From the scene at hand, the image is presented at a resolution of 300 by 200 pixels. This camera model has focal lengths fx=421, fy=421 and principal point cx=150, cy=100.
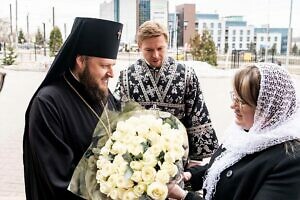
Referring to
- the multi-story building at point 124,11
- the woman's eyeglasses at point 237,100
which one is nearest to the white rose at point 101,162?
the woman's eyeglasses at point 237,100

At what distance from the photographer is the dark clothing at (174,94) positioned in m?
2.99

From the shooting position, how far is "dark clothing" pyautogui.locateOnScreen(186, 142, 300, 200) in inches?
62.6

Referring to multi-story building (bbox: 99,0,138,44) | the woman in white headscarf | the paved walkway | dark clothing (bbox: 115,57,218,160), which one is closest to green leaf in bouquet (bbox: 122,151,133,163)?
the woman in white headscarf

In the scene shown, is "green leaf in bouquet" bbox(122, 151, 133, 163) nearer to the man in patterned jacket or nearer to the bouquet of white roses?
the bouquet of white roses

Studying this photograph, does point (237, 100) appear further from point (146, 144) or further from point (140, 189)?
point (140, 189)

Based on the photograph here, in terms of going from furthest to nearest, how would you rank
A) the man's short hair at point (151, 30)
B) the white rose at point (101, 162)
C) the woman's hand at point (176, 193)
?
the man's short hair at point (151, 30) → the woman's hand at point (176, 193) → the white rose at point (101, 162)

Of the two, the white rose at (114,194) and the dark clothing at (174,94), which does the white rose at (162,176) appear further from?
the dark clothing at (174,94)

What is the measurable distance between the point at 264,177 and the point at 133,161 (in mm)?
531

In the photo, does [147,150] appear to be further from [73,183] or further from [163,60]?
[163,60]

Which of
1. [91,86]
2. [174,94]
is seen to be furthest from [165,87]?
[91,86]

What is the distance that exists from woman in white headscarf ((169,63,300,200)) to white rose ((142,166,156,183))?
0.18m

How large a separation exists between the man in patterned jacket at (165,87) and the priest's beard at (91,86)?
25.6 inches

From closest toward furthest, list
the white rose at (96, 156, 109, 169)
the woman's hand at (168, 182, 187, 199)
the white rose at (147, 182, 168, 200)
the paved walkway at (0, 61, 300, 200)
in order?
1. the white rose at (147, 182, 168, 200)
2. the white rose at (96, 156, 109, 169)
3. the woman's hand at (168, 182, 187, 199)
4. the paved walkway at (0, 61, 300, 200)

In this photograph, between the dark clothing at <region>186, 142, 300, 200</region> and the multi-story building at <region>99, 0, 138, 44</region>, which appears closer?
the dark clothing at <region>186, 142, 300, 200</region>
